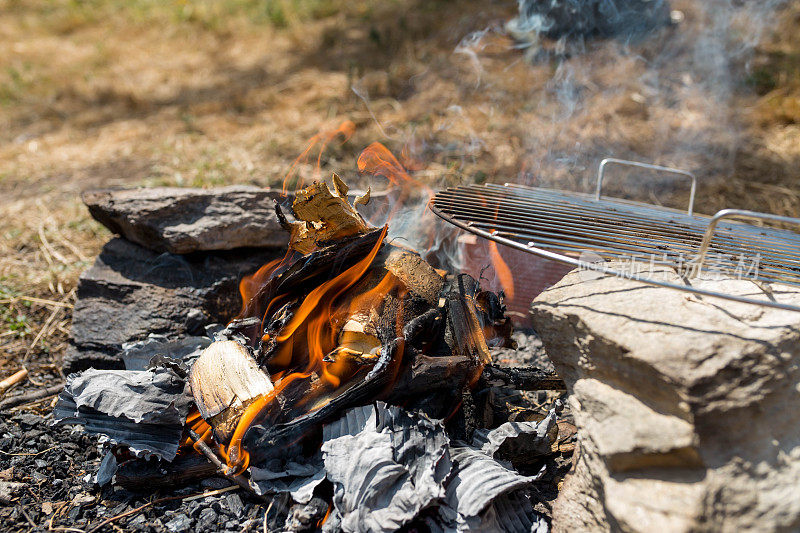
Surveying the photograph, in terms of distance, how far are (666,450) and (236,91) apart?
655 centimetres

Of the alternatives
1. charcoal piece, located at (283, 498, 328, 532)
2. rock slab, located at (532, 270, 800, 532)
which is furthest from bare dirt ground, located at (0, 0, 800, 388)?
rock slab, located at (532, 270, 800, 532)

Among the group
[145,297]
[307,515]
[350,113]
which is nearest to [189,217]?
[145,297]

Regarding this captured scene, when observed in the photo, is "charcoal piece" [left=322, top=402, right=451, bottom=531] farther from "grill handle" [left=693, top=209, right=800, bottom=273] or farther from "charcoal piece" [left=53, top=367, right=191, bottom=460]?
"grill handle" [left=693, top=209, right=800, bottom=273]

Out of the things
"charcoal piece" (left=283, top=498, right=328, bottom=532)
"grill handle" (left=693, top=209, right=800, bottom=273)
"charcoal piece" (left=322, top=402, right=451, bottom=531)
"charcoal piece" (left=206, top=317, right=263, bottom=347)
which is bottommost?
"charcoal piece" (left=283, top=498, right=328, bottom=532)

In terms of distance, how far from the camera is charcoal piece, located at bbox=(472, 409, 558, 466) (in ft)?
6.79

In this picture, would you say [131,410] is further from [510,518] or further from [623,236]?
[623,236]

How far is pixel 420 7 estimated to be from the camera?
7.57m

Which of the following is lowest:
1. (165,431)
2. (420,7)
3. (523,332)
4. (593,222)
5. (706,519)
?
(523,332)

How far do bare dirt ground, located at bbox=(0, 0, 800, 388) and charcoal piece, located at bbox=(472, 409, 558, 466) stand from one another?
249 cm

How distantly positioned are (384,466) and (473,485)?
0.31 m

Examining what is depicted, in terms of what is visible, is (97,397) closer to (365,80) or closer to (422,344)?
(422,344)

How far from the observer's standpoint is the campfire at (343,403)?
1.83 metres

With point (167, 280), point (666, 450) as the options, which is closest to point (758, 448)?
point (666, 450)

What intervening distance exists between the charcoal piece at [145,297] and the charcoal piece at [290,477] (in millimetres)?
1189
